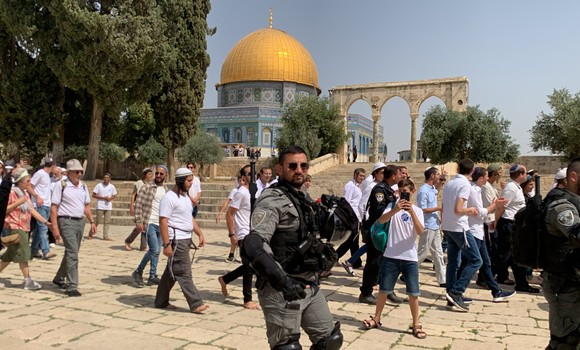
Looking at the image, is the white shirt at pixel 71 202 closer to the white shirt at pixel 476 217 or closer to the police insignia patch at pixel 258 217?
the police insignia patch at pixel 258 217

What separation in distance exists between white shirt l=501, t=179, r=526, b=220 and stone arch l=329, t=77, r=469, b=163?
2632 cm

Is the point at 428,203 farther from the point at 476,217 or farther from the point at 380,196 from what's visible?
the point at 380,196

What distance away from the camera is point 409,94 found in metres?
35.5

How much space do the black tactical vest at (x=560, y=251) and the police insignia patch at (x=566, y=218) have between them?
12cm

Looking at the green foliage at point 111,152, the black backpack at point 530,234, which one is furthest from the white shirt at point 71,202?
the green foliage at point 111,152

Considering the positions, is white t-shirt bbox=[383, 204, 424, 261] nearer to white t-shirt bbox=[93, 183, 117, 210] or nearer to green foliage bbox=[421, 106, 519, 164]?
white t-shirt bbox=[93, 183, 117, 210]

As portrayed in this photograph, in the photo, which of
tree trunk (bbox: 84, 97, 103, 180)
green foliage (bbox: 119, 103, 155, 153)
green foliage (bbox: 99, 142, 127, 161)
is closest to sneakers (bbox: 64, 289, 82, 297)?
tree trunk (bbox: 84, 97, 103, 180)

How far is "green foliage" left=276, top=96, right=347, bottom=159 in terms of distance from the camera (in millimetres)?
32094

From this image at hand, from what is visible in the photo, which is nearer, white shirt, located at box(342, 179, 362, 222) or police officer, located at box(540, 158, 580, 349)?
police officer, located at box(540, 158, 580, 349)

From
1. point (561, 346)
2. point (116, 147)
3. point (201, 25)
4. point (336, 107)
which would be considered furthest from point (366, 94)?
point (561, 346)

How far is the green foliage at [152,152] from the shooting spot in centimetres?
3114

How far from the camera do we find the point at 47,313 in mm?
5379

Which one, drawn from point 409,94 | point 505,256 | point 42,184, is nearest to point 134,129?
point 409,94

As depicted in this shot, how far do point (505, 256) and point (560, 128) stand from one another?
77.7 feet
